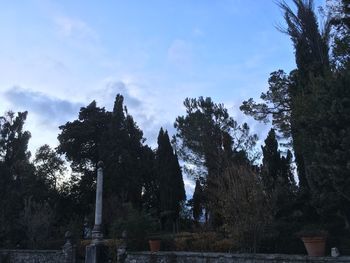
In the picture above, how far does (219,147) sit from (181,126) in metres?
3.11

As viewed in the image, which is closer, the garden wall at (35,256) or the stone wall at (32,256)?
the garden wall at (35,256)

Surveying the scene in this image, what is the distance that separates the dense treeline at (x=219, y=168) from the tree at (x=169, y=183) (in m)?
0.07

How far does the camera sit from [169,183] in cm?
3067

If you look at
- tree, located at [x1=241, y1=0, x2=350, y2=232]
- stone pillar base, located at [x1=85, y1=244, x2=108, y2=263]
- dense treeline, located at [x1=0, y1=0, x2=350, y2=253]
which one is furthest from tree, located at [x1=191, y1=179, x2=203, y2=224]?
stone pillar base, located at [x1=85, y1=244, x2=108, y2=263]

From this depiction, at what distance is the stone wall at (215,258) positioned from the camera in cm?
1353

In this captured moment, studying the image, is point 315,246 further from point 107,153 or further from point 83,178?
point 83,178

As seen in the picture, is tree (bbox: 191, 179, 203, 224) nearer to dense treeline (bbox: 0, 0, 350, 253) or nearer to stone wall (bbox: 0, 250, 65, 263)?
dense treeline (bbox: 0, 0, 350, 253)

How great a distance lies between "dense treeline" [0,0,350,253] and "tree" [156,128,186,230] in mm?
67

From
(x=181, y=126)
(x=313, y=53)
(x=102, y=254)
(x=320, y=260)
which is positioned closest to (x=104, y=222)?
(x=181, y=126)

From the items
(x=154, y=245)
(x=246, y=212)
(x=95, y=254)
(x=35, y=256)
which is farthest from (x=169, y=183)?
(x=95, y=254)

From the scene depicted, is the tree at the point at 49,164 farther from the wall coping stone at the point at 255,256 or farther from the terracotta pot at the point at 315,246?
the terracotta pot at the point at 315,246

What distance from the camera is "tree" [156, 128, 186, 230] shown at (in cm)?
3041

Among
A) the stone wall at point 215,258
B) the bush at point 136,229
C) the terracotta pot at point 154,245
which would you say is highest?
the bush at point 136,229

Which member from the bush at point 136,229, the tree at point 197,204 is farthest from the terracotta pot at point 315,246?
the tree at point 197,204
